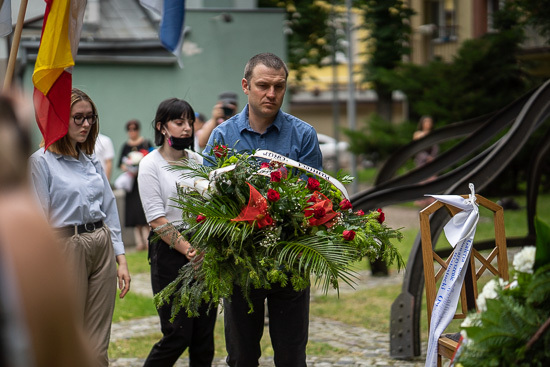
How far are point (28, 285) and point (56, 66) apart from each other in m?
3.75

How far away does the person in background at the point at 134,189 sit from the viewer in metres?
13.3

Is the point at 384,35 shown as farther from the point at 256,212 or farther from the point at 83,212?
the point at 256,212

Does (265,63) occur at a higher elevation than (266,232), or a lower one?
higher

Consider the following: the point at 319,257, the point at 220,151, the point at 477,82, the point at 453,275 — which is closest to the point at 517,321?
the point at 319,257

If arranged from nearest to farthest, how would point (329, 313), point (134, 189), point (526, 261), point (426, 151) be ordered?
point (526, 261) < point (329, 313) < point (134, 189) < point (426, 151)

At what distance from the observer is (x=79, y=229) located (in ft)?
16.6

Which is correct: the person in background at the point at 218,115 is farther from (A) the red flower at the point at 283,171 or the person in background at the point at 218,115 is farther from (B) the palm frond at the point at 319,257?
(B) the palm frond at the point at 319,257

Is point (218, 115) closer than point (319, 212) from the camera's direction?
No

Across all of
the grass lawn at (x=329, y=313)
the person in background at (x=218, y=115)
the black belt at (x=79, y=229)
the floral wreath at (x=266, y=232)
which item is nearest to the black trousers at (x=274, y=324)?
the floral wreath at (x=266, y=232)

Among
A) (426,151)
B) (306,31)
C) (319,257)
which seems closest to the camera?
(319,257)

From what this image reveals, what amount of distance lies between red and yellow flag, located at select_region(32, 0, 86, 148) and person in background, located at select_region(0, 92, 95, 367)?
10.7 feet

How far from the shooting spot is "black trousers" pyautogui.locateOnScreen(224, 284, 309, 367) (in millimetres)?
4758

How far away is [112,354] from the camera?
7.36m

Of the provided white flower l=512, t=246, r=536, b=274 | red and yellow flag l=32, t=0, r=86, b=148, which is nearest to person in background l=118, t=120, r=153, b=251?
red and yellow flag l=32, t=0, r=86, b=148
